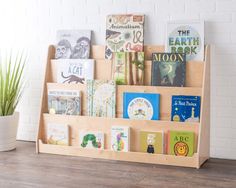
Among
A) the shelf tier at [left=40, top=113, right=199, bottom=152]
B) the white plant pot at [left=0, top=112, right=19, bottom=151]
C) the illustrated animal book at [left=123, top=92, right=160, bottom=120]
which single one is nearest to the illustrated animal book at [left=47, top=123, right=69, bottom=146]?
the shelf tier at [left=40, top=113, right=199, bottom=152]

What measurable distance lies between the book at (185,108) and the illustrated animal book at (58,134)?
0.73 meters

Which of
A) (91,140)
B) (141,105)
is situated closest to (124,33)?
(141,105)

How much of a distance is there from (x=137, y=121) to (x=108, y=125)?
205 millimetres

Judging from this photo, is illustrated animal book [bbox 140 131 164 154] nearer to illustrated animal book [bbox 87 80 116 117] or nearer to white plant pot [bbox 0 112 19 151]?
illustrated animal book [bbox 87 80 116 117]

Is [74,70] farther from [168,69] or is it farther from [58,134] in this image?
[168,69]

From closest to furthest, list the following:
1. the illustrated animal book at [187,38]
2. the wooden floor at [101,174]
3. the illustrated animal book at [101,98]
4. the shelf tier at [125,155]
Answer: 1. the wooden floor at [101,174]
2. the shelf tier at [125,155]
3. the illustrated animal book at [187,38]
4. the illustrated animal book at [101,98]

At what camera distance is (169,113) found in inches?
102

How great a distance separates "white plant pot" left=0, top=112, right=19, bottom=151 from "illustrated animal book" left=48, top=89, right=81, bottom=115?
Answer: 0.91 ft

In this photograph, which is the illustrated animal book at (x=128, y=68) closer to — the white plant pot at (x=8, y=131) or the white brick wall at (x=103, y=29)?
the white brick wall at (x=103, y=29)

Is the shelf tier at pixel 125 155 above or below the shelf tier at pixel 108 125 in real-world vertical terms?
below

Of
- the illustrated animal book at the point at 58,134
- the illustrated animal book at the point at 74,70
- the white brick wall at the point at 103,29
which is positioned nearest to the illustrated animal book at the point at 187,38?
the white brick wall at the point at 103,29

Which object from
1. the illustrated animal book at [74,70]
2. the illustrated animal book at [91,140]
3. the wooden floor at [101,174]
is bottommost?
the wooden floor at [101,174]

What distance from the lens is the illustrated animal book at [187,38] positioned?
2.58 metres

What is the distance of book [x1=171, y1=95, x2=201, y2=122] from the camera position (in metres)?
2.51
